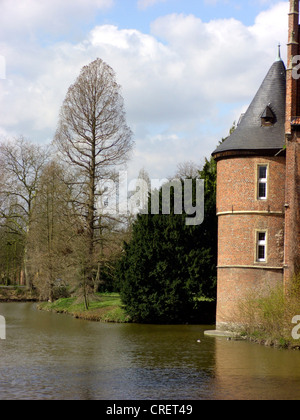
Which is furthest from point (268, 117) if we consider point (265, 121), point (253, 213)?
point (253, 213)

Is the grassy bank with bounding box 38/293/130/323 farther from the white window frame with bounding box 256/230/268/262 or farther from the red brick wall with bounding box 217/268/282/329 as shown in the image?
the white window frame with bounding box 256/230/268/262

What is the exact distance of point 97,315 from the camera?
1267 inches

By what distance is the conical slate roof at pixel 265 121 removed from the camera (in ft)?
79.6

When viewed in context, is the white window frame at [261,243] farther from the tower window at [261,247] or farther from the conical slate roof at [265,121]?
the conical slate roof at [265,121]

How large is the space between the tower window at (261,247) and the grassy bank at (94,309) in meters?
8.05

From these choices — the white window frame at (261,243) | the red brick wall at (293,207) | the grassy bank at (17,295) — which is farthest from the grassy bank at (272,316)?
the grassy bank at (17,295)

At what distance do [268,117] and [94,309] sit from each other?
1478 centimetres

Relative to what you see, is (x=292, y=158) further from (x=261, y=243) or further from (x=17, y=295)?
(x=17, y=295)

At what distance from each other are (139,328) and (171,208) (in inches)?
236

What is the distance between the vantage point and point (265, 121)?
81.1 ft

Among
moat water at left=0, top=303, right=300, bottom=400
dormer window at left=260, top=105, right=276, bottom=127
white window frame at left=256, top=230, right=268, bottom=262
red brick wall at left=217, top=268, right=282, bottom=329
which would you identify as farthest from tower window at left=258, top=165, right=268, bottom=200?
moat water at left=0, top=303, right=300, bottom=400

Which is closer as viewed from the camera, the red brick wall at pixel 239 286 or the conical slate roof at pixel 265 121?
the red brick wall at pixel 239 286
